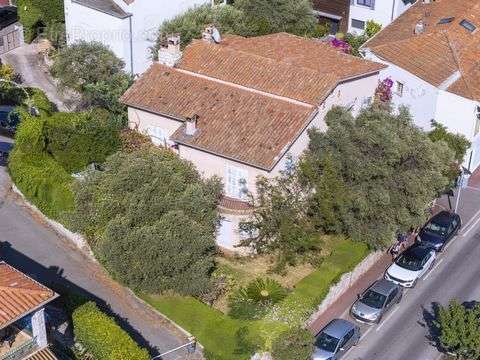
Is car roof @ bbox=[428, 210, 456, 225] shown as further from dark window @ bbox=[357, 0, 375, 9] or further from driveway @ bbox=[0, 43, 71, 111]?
driveway @ bbox=[0, 43, 71, 111]

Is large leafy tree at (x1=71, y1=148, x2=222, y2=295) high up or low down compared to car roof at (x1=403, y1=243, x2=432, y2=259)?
up

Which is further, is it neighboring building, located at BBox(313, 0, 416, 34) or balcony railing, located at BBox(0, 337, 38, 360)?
neighboring building, located at BBox(313, 0, 416, 34)

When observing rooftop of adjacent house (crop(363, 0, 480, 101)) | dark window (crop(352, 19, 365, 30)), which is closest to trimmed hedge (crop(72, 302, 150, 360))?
rooftop of adjacent house (crop(363, 0, 480, 101))

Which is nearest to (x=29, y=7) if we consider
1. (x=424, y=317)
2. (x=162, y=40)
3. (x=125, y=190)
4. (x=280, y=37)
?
(x=162, y=40)

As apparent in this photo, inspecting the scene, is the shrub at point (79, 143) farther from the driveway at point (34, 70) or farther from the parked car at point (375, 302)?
the parked car at point (375, 302)

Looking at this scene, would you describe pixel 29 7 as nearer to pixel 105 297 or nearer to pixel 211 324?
pixel 105 297

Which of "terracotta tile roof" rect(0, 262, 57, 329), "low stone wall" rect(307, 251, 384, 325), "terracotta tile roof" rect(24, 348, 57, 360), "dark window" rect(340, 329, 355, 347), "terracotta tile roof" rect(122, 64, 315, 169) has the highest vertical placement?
"terracotta tile roof" rect(122, 64, 315, 169)

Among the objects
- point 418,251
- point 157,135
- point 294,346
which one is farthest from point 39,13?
point 294,346
